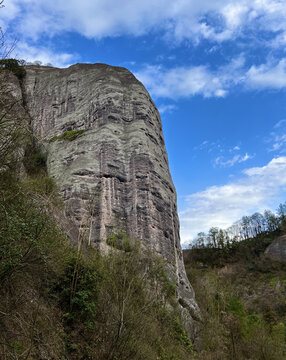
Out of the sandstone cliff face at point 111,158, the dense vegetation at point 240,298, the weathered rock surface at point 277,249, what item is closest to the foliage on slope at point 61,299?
the sandstone cliff face at point 111,158

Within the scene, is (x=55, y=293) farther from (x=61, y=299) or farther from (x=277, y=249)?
(x=277, y=249)

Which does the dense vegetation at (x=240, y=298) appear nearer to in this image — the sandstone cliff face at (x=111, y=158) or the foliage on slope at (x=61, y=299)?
the sandstone cliff face at (x=111, y=158)

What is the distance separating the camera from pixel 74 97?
26.6m

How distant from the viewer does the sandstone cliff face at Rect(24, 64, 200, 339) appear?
57.5ft

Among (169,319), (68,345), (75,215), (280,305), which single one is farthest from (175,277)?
(280,305)

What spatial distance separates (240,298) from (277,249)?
1508 cm

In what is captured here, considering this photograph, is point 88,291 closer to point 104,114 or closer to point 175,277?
point 175,277

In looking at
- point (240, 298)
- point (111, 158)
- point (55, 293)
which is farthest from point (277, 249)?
point (55, 293)

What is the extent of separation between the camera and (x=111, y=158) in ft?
66.5

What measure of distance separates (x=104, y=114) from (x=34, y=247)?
17.1 m

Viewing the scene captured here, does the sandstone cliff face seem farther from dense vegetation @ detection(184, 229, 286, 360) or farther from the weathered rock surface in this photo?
the weathered rock surface

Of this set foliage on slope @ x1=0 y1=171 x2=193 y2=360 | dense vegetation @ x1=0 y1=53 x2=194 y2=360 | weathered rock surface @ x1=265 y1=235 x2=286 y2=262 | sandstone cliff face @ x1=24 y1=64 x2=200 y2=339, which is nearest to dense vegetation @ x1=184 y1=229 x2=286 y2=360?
weathered rock surface @ x1=265 y1=235 x2=286 y2=262

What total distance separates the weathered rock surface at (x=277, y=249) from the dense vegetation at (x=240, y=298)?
1296 mm

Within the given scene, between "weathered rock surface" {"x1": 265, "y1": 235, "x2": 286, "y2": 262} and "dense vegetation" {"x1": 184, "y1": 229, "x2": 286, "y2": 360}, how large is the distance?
1296 mm
